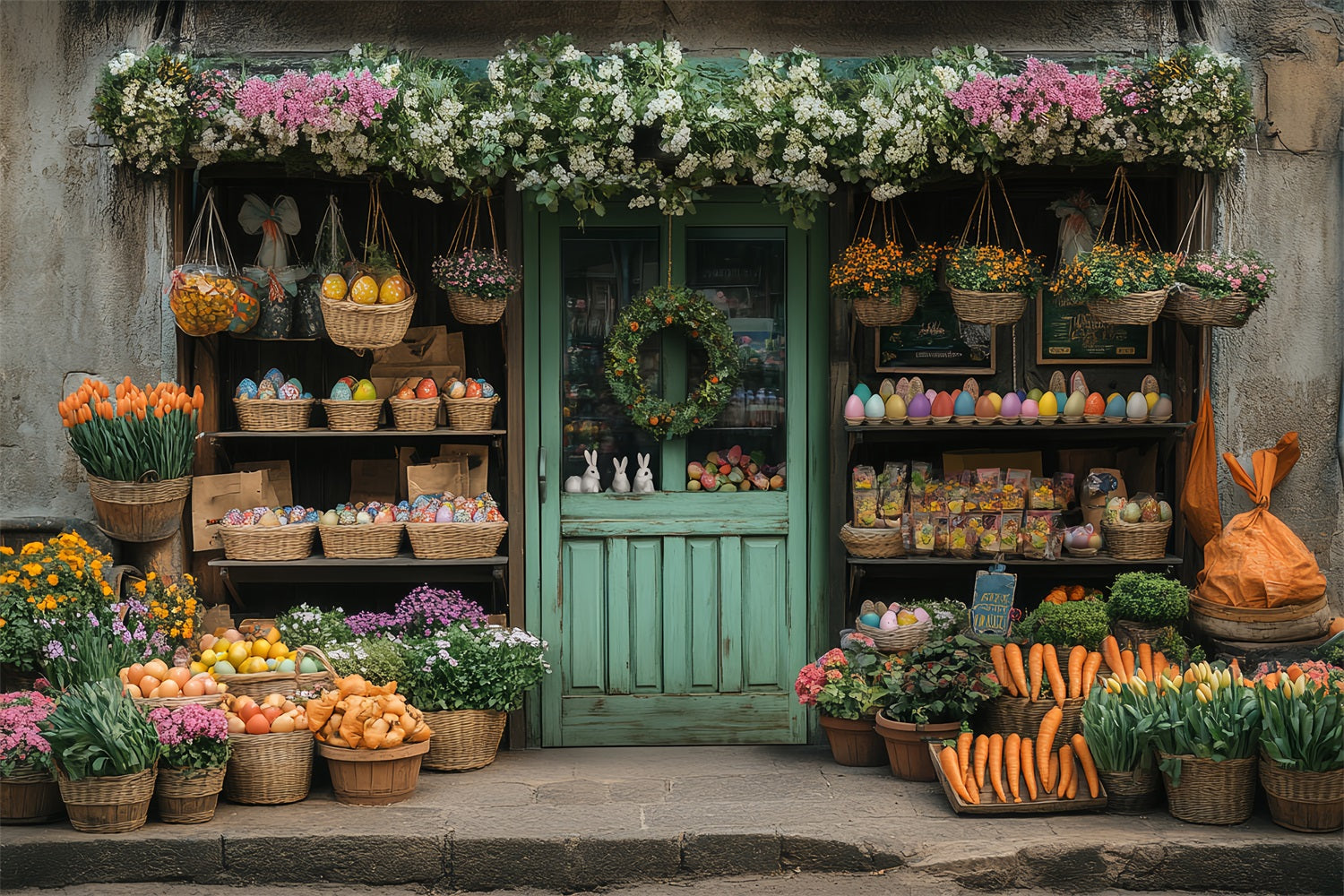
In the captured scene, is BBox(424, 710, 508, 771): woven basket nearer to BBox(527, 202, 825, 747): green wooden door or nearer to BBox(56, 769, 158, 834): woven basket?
BBox(527, 202, 825, 747): green wooden door

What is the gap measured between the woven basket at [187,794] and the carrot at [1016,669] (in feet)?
12.2

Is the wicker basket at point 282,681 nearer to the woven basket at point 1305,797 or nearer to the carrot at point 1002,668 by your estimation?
the carrot at point 1002,668

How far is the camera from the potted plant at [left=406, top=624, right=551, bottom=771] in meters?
6.22

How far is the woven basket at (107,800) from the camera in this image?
17.1 feet

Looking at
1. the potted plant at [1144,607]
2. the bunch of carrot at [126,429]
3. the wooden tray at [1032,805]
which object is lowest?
the wooden tray at [1032,805]

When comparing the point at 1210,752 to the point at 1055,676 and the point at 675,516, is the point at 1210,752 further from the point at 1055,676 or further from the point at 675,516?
the point at 675,516

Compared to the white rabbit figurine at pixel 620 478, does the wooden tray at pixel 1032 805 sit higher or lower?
lower

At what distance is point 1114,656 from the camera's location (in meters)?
6.23

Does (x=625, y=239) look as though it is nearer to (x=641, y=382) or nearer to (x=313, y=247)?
(x=641, y=382)

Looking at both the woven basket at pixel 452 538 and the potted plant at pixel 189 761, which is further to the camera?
the woven basket at pixel 452 538

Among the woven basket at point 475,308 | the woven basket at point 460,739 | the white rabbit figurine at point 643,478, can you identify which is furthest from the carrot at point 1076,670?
the woven basket at point 475,308

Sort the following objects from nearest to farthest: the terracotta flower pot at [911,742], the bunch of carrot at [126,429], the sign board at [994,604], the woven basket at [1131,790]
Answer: the woven basket at [1131,790]
the terracotta flower pot at [911,742]
the bunch of carrot at [126,429]
the sign board at [994,604]

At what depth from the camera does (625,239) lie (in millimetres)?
7035

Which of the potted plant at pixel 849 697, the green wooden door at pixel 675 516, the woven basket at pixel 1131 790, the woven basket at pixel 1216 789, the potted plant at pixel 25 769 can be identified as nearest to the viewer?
the potted plant at pixel 25 769
